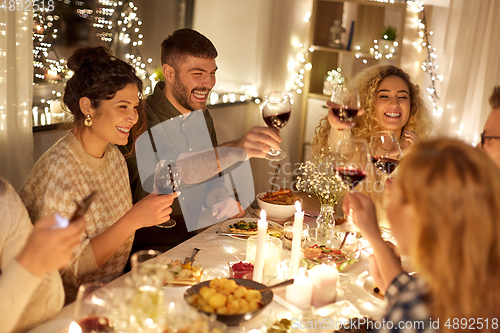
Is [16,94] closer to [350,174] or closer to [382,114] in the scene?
[350,174]

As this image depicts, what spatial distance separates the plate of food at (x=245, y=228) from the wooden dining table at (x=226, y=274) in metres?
0.03

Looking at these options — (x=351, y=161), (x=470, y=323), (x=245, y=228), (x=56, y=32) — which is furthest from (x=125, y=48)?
(x=470, y=323)

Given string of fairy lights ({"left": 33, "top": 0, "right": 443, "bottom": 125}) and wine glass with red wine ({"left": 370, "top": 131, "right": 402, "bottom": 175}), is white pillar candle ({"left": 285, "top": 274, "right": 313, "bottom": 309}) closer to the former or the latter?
wine glass with red wine ({"left": 370, "top": 131, "right": 402, "bottom": 175})

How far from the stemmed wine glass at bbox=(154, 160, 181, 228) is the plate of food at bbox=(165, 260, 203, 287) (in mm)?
258

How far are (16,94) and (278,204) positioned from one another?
4.55 feet

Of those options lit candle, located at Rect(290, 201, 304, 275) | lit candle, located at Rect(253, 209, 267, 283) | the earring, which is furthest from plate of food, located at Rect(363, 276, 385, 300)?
the earring

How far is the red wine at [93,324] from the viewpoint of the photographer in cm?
92

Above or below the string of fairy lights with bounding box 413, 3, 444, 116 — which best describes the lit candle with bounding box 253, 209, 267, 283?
below

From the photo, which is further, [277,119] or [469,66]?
[469,66]

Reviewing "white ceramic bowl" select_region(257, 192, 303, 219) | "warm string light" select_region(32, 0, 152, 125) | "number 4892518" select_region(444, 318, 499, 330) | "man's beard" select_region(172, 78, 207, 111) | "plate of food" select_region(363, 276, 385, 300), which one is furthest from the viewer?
"warm string light" select_region(32, 0, 152, 125)

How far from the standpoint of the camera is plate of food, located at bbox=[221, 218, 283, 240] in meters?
1.79

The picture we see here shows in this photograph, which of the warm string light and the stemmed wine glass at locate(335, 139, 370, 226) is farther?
the warm string light

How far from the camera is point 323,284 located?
4.31 ft

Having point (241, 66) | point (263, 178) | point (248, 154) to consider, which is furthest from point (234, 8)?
point (248, 154)
